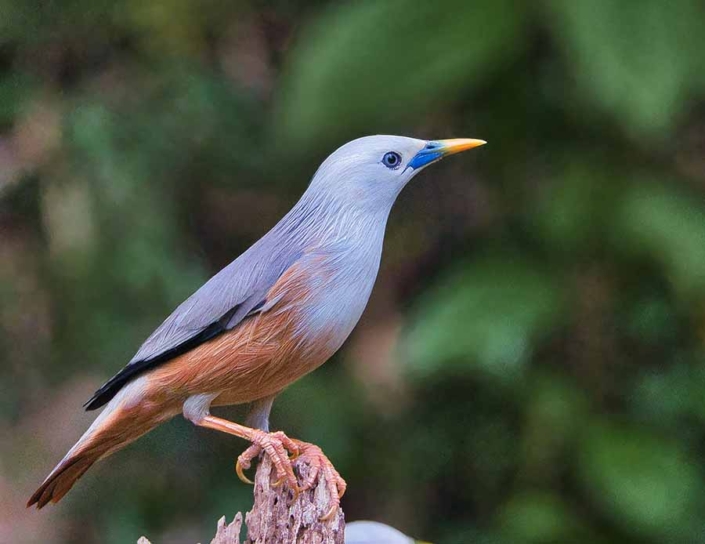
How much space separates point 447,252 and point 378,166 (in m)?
2.14

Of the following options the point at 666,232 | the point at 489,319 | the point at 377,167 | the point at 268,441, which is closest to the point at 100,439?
the point at 268,441

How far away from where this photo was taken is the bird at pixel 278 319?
2783mm

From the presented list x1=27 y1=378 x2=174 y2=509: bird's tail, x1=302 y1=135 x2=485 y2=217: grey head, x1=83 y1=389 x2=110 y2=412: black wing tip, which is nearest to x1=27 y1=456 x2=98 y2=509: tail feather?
x1=27 y1=378 x2=174 y2=509: bird's tail

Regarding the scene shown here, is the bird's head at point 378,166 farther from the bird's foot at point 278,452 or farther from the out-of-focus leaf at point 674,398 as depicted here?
the out-of-focus leaf at point 674,398

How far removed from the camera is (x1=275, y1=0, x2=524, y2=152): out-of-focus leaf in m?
4.16

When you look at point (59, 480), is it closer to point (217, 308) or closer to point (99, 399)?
point (99, 399)

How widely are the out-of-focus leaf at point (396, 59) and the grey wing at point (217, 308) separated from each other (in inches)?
55.0

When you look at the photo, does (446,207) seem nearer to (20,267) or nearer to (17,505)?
(20,267)

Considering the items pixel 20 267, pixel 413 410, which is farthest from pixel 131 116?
pixel 413 410

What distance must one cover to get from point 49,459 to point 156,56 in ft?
5.73

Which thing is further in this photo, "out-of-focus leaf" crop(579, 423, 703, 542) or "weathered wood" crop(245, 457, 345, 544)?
"out-of-focus leaf" crop(579, 423, 703, 542)

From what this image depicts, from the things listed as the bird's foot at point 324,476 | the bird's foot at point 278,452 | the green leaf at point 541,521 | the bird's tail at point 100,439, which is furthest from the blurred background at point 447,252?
the bird's tail at point 100,439

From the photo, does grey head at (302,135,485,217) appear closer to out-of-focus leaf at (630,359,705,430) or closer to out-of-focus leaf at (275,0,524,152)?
out-of-focus leaf at (275,0,524,152)

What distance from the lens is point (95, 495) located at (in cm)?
451
